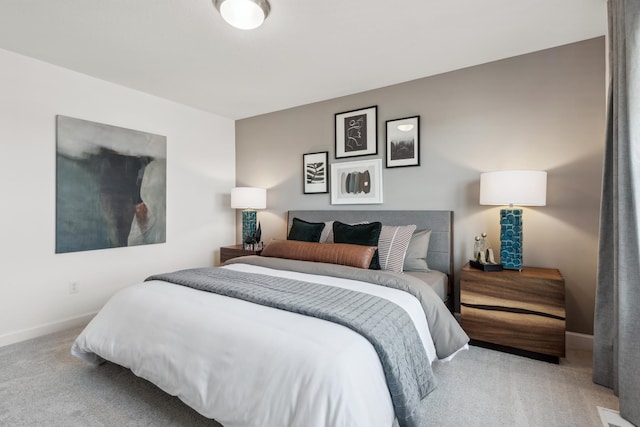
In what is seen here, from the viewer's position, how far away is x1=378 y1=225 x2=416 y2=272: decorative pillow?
2.64m

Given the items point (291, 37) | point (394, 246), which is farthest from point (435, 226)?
point (291, 37)

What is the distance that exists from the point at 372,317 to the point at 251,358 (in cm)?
59

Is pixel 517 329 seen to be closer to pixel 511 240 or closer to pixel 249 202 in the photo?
pixel 511 240

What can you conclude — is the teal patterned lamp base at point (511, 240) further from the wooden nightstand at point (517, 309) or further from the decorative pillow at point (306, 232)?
the decorative pillow at point (306, 232)

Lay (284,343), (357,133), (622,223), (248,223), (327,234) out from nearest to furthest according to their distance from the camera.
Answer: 1. (284,343)
2. (622,223)
3. (327,234)
4. (357,133)
5. (248,223)

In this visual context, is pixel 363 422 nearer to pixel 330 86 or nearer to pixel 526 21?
pixel 526 21

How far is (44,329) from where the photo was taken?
282cm

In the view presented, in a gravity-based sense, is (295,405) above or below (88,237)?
below

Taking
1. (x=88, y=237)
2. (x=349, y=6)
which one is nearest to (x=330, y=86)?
(x=349, y=6)

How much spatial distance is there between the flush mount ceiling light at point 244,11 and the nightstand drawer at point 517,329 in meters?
2.61

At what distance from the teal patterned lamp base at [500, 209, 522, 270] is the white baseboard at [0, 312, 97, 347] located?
391 cm

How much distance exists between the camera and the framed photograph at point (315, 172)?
3.79 m

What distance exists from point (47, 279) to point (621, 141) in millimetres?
4394

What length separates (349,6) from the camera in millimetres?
Result: 2033
